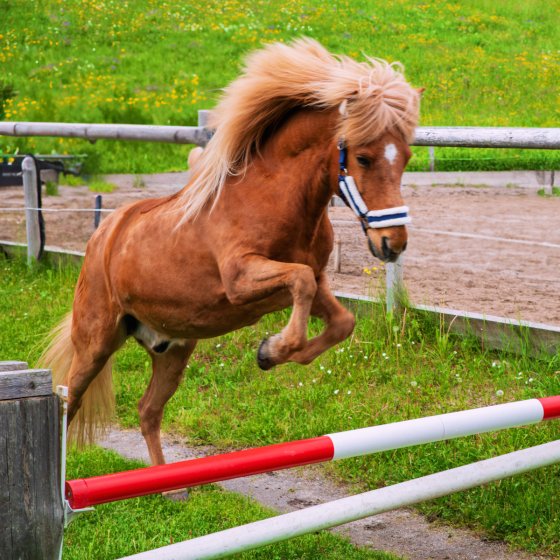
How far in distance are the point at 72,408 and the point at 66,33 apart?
16.2 meters

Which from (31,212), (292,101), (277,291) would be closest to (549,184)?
(31,212)

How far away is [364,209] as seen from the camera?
11.6 feet

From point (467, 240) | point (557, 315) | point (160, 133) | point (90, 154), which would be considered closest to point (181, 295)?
point (557, 315)

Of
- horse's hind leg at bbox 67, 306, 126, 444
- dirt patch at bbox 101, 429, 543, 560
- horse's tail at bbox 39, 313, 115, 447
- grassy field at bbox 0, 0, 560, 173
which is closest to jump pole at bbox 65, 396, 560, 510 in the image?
dirt patch at bbox 101, 429, 543, 560

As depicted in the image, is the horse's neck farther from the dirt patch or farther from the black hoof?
the dirt patch

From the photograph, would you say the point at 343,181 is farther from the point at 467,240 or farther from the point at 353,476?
the point at 467,240

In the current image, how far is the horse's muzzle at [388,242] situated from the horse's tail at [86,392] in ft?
6.31

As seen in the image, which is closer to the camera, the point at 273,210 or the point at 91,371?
the point at 273,210

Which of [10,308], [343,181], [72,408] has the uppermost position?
[343,181]

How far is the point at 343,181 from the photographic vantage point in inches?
141

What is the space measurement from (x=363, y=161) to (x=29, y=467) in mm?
1705

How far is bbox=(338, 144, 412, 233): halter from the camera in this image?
3439 millimetres

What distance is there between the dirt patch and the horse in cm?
106

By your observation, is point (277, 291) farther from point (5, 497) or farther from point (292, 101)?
point (5, 497)
